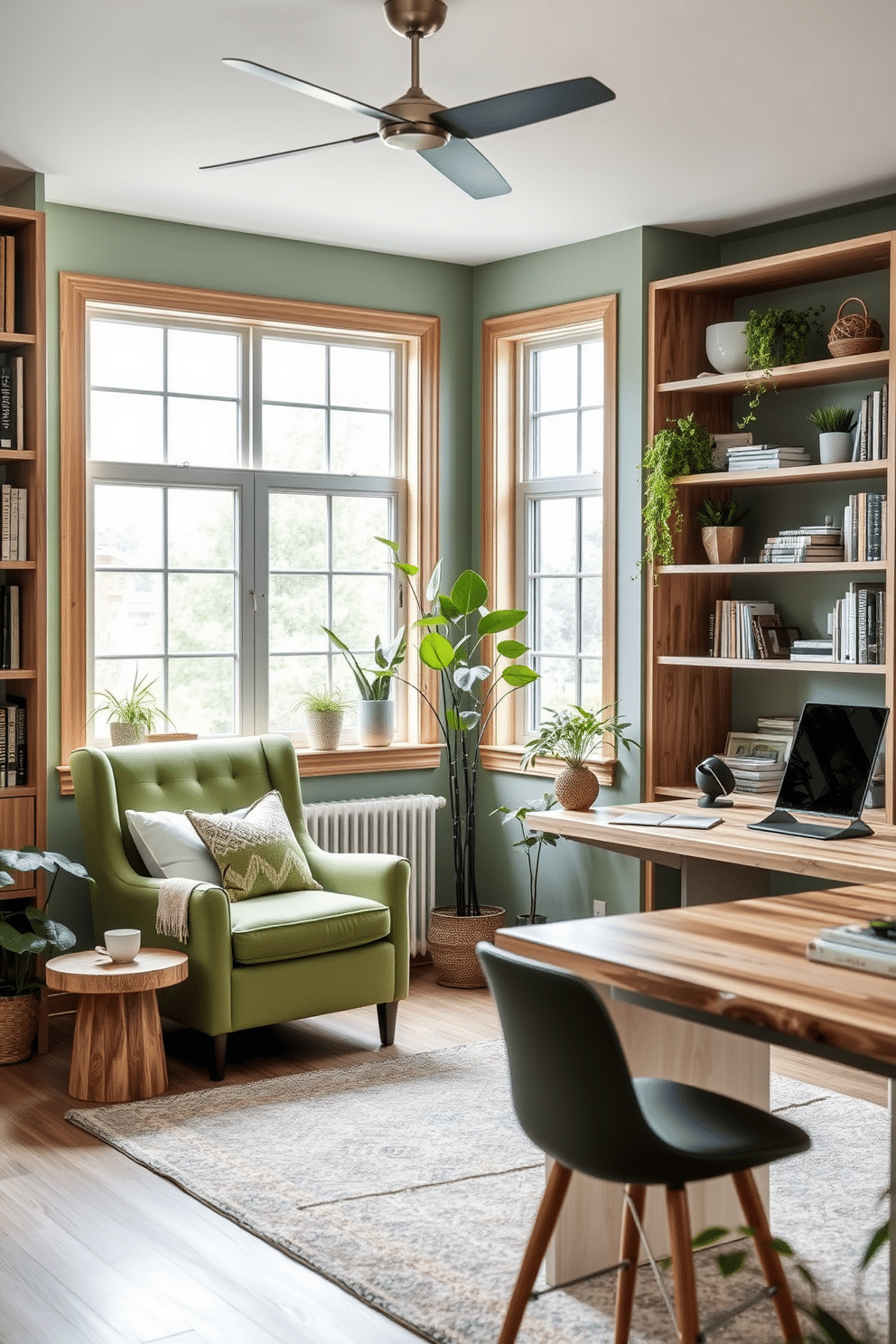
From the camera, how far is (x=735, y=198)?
5039 millimetres

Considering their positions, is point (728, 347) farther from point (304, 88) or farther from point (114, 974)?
point (114, 974)

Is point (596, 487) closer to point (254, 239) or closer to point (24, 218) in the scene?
point (254, 239)

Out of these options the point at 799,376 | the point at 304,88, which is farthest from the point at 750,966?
the point at 799,376

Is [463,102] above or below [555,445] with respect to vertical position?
above

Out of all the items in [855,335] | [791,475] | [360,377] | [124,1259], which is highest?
[360,377]

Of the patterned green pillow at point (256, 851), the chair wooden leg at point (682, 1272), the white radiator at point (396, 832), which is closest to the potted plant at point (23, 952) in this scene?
the patterned green pillow at point (256, 851)

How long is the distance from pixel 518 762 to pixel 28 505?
7.36 feet

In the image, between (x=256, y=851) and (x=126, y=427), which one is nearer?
(x=256, y=851)

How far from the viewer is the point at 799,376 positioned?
4984 mm

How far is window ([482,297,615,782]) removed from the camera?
223 inches

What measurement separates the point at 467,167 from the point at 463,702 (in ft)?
9.45

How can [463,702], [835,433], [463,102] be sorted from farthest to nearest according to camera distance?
[463,702], [835,433], [463,102]

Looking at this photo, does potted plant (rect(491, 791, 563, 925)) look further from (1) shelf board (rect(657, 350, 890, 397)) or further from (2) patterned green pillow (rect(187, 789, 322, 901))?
(1) shelf board (rect(657, 350, 890, 397))

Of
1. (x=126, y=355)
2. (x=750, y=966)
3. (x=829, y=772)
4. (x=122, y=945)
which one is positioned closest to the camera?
(x=750, y=966)
